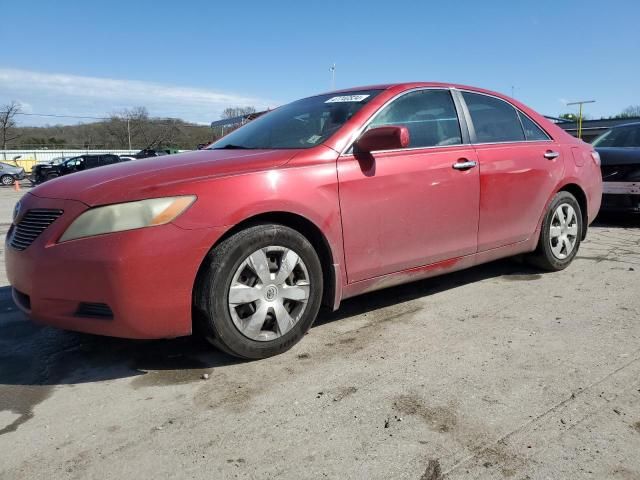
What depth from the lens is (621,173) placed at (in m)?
6.74

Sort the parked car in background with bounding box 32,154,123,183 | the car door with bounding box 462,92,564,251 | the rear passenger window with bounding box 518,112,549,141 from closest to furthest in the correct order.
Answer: the car door with bounding box 462,92,564,251 < the rear passenger window with bounding box 518,112,549,141 < the parked car in background with bounding box 32,154,123,183

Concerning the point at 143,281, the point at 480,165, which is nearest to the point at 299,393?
the point at 143,281

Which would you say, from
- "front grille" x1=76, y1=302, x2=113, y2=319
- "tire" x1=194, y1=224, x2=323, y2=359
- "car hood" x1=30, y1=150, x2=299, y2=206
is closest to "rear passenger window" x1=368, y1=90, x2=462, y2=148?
"car hood" x1=30, y1=150, x2=299, y2=206

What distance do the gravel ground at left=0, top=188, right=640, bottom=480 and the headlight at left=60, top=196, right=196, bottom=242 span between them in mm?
805

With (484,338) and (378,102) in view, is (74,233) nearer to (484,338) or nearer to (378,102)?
(378,102)

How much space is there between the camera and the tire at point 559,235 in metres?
4.43

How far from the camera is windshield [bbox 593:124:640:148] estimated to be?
24.7 feet

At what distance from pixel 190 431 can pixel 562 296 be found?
2980mm

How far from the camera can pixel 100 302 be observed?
2533mm

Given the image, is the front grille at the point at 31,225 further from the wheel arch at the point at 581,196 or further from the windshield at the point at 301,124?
the wheel arch at the point at 581,196

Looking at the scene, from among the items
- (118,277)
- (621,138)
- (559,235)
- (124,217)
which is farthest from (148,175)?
(621,138)

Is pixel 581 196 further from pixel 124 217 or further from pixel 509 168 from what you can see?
pixel 124 217

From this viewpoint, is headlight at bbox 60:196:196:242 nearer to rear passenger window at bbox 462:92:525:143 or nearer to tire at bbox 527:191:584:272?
rear passenger window at bbox 462:92:525:143

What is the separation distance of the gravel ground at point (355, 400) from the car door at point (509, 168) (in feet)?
2.15
